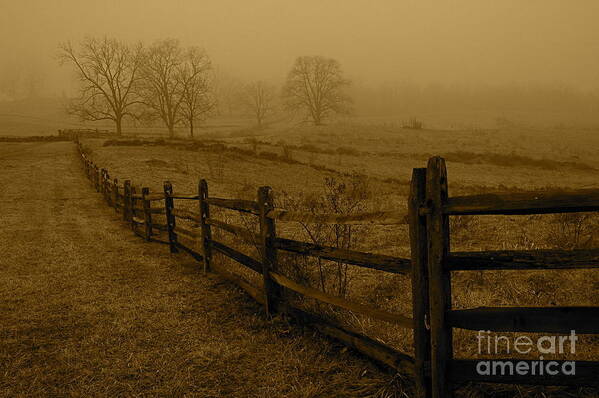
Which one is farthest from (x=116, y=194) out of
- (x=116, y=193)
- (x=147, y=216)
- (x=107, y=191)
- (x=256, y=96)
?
(x=256, y=96)

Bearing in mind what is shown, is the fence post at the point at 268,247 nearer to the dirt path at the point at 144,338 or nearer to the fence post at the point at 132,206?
the dirt path at the point at 144,338

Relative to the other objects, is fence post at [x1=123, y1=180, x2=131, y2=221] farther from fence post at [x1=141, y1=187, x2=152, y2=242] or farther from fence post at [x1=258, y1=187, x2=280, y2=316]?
fence post at [x1=258, y1=187, x2=280, y2=316]

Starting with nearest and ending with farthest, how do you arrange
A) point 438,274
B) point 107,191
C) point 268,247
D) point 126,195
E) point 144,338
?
point 438,274, point 144,338, point 268,247, point 126,195, point 107,191

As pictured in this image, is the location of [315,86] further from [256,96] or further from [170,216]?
[170,216]

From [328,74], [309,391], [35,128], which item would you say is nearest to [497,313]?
[309,391]

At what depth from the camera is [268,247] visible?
4.88m

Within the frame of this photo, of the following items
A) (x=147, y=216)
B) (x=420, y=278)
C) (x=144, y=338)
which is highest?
(x=420, y=278)

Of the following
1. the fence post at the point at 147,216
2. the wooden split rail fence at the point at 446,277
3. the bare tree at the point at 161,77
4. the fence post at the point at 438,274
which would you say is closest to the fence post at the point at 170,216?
the fence post at the point at 147,216

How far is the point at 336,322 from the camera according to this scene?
4172 mm

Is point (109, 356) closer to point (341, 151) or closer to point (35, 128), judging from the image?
point (341, 151)

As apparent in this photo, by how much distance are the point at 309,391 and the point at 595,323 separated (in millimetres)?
2114

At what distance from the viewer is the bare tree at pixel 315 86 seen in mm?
Result: 72375

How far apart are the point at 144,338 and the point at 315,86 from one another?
73.1 meters

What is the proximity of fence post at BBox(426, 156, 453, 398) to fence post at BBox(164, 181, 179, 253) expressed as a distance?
6.63 meters
